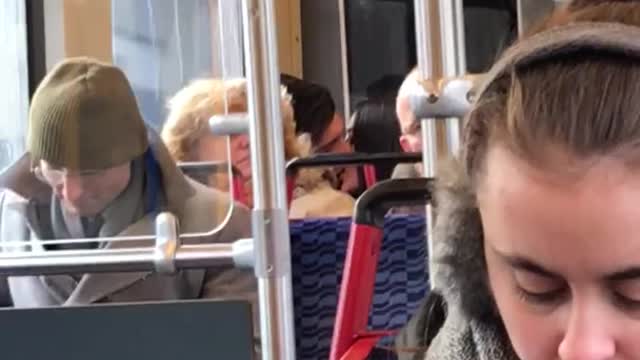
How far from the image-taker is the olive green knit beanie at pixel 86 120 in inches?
72.5

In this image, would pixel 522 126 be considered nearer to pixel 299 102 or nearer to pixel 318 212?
pixel 318 212

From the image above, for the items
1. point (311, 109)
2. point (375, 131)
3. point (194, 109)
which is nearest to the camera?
point (194, 109)

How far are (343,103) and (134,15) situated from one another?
4.03m

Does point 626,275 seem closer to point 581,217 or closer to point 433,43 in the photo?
point 581,217

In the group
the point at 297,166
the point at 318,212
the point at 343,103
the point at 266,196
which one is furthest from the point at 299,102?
the point at 343,103

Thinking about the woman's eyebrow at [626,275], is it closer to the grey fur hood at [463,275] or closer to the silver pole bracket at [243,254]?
the grey fur hood at [463,275]

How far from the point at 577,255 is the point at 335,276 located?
1044mm

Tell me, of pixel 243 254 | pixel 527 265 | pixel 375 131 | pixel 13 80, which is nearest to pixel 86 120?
pixel 243 254

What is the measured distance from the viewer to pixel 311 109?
357 centimetres

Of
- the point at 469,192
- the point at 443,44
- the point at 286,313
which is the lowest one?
the point at 286,313

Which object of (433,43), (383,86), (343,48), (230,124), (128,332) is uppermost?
(343,48)

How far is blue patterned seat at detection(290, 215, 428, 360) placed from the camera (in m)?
1.74

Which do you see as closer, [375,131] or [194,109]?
[194,109]

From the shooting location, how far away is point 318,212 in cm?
277
